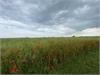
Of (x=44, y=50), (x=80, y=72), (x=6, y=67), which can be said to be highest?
(x=44, y=50)

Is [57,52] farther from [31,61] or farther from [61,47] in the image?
[31,61]

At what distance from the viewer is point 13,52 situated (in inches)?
267

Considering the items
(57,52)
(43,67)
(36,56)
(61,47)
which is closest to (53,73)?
(43,67)

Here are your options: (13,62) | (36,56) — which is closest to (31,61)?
(36,56)

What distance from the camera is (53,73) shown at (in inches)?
275

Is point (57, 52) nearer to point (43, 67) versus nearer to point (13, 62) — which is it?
point (43, 67)

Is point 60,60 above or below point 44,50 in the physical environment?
below

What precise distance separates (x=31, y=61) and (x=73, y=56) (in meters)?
3.34

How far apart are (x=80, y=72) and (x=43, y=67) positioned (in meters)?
1.78

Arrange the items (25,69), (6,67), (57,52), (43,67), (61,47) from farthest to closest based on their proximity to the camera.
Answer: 1. (61,47)
2. (57,52)
3. (43,67)
4. (25,69)
5. (6,67)

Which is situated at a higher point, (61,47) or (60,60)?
(61,47)

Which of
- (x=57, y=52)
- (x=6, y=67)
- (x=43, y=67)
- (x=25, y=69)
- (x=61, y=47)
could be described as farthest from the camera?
(x=61, y=47)

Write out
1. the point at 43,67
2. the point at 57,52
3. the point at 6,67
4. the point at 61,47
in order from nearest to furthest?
the point at 6,67 < the point at 43,67 < the point at 57,52 < the point at 61,47

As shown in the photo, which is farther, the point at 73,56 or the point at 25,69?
the point at 73,56
